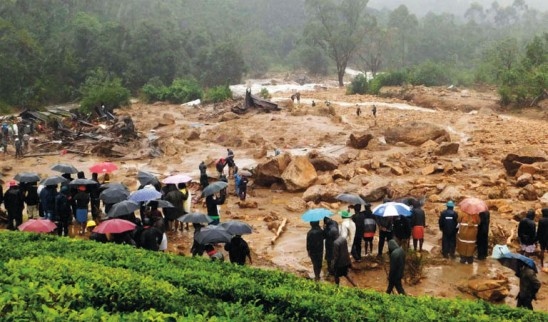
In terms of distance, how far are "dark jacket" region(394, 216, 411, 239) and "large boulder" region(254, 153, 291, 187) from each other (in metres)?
7.58

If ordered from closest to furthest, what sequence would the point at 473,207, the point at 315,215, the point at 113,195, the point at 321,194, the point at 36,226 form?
the point at 36,226, the point at 315,215, the point at 473,207, the point at 113,195, the point at 321,194

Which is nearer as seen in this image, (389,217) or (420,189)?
(389,217)

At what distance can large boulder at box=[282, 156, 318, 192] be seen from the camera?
1742 centimetres

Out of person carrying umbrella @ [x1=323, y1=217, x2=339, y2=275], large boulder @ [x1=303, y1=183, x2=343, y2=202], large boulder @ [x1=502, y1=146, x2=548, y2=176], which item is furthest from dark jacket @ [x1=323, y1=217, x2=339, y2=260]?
large boulder @ [x1=502, y1=146, x2=548, y2=176]

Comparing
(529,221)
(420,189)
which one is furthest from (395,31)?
(529,221)

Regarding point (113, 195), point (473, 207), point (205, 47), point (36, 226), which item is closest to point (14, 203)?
point (113, 195)

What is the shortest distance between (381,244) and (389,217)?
68 centimetres

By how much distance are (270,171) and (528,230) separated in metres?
9.67

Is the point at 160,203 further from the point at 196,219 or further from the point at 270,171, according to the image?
the point at 270,171

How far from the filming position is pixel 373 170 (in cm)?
1894

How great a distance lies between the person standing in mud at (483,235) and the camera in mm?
10156

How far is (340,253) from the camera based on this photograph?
8703 millimetres

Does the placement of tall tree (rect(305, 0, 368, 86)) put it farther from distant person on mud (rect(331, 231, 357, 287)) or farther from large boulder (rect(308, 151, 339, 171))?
distant person on mud (rect(331, 231, 357, 287))

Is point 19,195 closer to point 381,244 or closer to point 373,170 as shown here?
point 381,244
